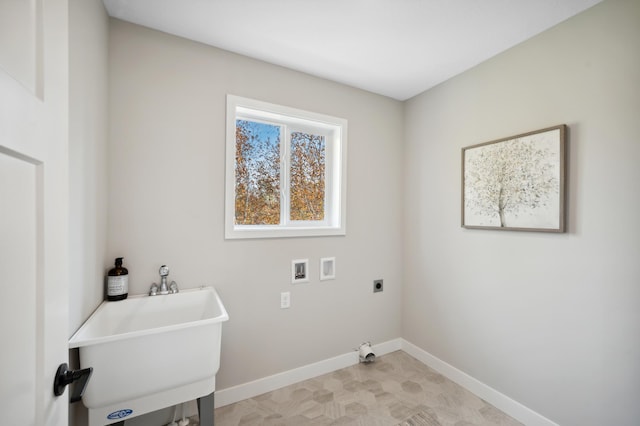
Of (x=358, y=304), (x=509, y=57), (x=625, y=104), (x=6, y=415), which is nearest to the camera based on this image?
(x=6, y=415)

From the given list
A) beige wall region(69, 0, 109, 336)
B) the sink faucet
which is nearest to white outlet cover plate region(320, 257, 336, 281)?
the sink faucet

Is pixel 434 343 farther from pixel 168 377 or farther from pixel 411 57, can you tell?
pixel 411 57

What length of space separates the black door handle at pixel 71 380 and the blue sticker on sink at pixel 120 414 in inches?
29.2

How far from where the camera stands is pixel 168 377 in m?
1.27

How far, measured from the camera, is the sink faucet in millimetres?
1716

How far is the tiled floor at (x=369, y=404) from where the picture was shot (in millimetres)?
1810

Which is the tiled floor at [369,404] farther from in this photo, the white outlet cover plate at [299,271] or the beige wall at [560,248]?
the white outlet cover plate at [299,271]

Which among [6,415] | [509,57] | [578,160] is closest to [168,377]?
[6,415]

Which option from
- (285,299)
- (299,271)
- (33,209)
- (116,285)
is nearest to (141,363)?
(116,285)

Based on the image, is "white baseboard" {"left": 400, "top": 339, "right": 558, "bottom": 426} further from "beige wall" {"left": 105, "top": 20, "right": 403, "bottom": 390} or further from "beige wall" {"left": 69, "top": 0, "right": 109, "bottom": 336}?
"beige wall" {"left": 69, "top": 0, "right": 109, "bottom": 336}

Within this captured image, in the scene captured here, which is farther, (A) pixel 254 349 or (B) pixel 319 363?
(B) pixel 319 363

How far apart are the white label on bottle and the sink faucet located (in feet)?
0.50

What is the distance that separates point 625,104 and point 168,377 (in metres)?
2.57

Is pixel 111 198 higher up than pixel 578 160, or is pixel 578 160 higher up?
pixel 578 160
